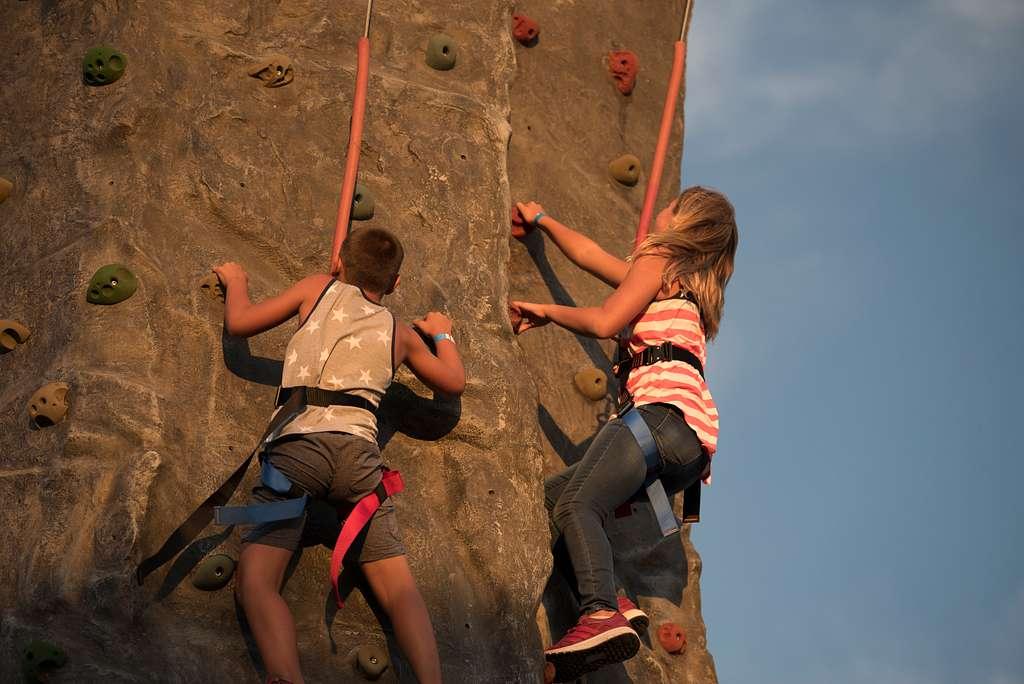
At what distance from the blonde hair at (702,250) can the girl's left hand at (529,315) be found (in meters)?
0.39

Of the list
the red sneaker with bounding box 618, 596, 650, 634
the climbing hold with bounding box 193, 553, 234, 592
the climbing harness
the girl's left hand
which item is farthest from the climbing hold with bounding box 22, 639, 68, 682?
the girl's left hand

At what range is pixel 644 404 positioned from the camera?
5.65m

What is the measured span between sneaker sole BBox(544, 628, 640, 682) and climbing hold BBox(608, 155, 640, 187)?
8.14 feet

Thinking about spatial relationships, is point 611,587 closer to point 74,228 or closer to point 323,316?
point 323,316

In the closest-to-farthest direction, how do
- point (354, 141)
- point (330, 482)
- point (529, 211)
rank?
point (330, 482) < point (354, 141) < point (529, 211)

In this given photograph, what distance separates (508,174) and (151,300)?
1.77 meters

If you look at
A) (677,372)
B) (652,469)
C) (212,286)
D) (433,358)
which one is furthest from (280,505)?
(677,372)

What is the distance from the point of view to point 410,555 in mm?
5383

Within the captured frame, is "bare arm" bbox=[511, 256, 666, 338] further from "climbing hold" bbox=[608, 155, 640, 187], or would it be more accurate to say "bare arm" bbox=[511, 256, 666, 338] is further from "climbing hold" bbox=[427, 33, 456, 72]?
"climbing hold" bbox=[608, 155, 640, 187]

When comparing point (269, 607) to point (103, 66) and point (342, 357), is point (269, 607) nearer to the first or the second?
point (342, 357)

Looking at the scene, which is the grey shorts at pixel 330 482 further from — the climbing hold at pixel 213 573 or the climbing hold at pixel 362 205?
the climbing hold at pixel 362 205

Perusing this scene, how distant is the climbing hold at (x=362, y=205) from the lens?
19.4 ft

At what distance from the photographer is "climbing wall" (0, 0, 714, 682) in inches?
194

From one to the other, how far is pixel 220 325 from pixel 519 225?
1.54 metres
